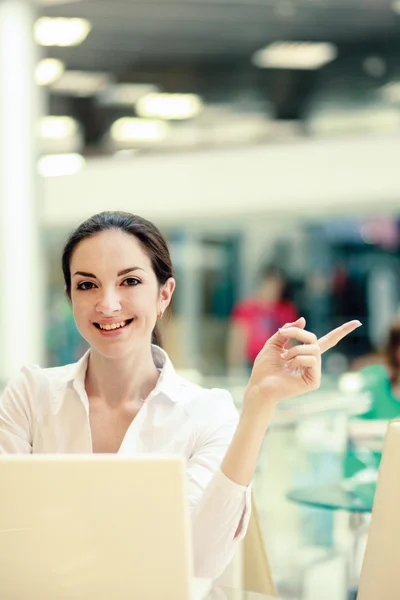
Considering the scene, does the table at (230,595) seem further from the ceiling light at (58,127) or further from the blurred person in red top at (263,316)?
the ceiling light at (58,127)

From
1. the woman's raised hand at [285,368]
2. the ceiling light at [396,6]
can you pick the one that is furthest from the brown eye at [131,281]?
the ceiling light at [396,6]

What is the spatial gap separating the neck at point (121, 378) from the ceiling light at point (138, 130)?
8578 millimetres

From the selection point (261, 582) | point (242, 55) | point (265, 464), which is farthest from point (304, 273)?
point (261, 582)

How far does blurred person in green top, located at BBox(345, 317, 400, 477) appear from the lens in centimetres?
353

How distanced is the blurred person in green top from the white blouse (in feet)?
5.50

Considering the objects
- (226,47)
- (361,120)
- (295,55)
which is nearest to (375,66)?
(361,120)

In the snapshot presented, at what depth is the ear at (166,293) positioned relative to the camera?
1.98m

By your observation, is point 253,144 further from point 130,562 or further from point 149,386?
point 130,562

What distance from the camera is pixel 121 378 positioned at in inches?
76.0

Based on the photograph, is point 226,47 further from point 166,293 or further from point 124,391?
point 124,391

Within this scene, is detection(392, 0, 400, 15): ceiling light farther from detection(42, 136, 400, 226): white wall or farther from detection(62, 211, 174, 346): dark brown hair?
detection(62, 211, 174, 346): dark brown hair

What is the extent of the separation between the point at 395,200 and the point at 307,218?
3.62ft

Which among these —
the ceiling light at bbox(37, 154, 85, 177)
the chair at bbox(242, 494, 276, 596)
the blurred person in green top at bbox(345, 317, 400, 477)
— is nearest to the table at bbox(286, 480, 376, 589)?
the blurred person in green top at bbox(345, 317, 400, 477)

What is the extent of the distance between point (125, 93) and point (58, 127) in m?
0.90
